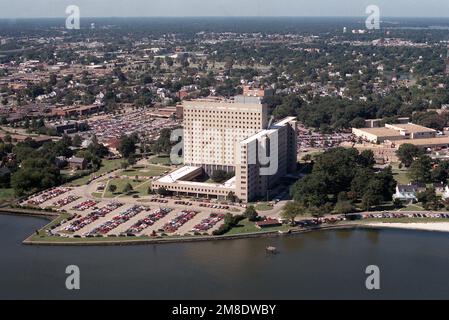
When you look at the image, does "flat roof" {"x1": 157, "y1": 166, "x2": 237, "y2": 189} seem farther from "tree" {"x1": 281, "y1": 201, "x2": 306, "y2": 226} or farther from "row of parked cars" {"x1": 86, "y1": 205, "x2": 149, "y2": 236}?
"tree" {"x1": 281, "y1": 201, "x2": 306, "y2": 226}

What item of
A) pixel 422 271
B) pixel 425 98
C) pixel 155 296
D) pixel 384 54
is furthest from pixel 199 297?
pixel 384 54

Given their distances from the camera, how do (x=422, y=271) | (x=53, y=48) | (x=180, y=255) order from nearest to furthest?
(x=422, y=271) → (x=180, y=255) → (x=53, y=48)

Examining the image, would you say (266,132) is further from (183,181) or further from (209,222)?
(209,222)

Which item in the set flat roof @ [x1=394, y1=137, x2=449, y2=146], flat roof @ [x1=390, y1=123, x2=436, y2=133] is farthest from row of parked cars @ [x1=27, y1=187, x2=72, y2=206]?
flat roof @ [x1=390, y1=123, x2=436, y2=133]

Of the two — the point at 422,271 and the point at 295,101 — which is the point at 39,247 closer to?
the point at 422,271

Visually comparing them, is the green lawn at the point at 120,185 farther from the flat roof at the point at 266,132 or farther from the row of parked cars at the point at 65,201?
the flat roof at the point at 266,132
